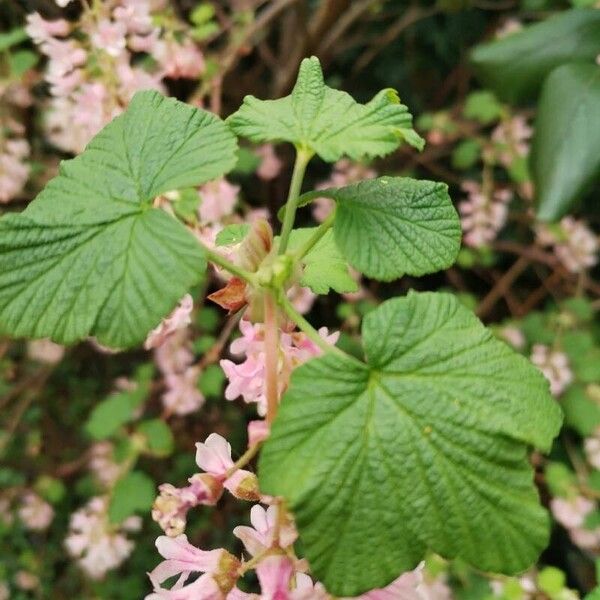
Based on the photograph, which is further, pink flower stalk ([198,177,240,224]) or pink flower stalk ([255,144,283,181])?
pink flower stalk ([255,144,283,181])

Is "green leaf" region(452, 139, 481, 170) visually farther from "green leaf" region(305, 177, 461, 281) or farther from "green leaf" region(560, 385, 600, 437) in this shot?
"green leaf" region(305, 177, 461, 281)

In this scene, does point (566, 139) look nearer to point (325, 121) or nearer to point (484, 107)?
point (484, 107)

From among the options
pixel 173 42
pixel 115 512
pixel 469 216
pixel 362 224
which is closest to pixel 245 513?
pixel 115 512

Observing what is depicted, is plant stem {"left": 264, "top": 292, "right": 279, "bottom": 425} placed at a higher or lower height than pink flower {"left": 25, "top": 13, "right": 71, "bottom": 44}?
higher

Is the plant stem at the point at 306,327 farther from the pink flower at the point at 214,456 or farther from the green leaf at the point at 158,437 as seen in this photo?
the green leaf at the point at 158,437

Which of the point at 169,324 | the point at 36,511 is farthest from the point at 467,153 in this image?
the point at 169,324

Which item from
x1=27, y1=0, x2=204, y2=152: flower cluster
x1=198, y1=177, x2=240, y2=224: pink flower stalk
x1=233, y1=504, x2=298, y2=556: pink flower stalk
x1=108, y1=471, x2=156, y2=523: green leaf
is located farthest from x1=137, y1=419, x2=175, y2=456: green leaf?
x1=233, y1=504, x2=298, y2=556: pink flower stalk

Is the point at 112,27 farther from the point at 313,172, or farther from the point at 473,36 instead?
the point at 473,36

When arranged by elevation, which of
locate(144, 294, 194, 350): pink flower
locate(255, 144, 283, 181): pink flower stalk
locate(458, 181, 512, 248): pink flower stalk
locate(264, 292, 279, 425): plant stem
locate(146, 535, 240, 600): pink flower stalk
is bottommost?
locate(458, 181, 512, 248): pink flower stalk
